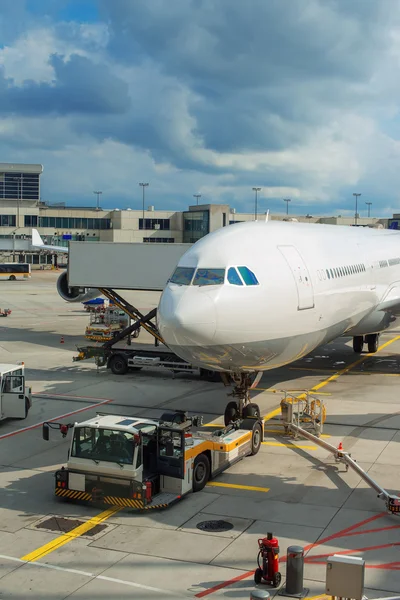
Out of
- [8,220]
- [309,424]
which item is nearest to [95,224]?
[8,220]

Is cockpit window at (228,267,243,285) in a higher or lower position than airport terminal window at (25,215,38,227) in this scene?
lower

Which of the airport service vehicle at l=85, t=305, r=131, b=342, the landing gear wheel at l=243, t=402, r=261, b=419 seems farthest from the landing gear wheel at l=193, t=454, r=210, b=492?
the airport service vehicle at l=85, t=305, r=131, b=342

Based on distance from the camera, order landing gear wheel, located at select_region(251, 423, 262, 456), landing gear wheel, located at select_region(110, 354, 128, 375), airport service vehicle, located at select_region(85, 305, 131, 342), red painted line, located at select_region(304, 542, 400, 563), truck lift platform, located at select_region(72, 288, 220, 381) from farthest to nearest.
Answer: airport service vehicle, located at select_region(85, 305, 131, 342)
landing gear wheel, located at select_region(110, 354, 128, 375)
truck lift platform, located at select_region(72, 288, 220, 381)
landing gear wheel, located at select_region(251, 423, 262, 456)
red painted line, located at select_region(304, 542, 400, 563)

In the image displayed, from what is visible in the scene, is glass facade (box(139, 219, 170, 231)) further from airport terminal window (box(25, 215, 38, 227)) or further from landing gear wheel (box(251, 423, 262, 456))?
landing gear wheel (box(251, 423, 262, 456))

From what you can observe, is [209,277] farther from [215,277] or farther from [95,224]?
[95,224]

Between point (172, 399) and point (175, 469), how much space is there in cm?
1038

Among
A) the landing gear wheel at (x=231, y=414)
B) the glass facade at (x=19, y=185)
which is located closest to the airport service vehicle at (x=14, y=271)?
the glass facade at (x=19, y=185)

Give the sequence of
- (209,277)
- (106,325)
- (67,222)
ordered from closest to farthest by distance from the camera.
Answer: (209,277)
(106,325)
(67,222)

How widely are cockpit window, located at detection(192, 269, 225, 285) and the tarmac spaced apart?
15.9 feet

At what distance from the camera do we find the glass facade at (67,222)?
127 meters

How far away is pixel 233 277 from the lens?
16938 mm

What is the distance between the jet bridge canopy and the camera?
103 ft

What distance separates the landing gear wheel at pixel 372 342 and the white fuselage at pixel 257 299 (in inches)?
447

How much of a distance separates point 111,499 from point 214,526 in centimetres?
245
